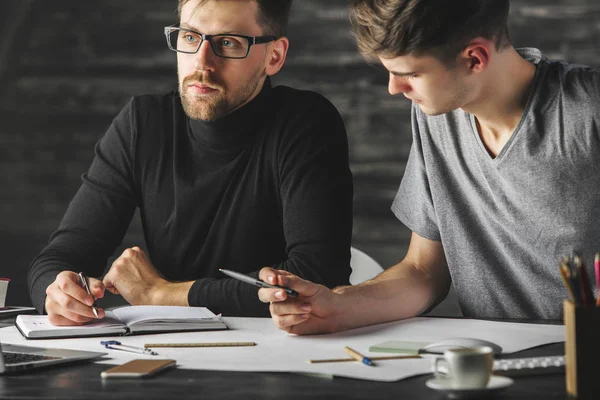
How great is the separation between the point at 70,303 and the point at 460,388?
904 mm

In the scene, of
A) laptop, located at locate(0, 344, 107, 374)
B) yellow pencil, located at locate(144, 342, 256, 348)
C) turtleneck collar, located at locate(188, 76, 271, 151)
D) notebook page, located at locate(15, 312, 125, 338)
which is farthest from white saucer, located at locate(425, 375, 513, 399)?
turtleneck collar, located at locate(188, 76, 271, 151)

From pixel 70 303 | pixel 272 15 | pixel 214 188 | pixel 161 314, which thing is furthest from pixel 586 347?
pixel 272 15

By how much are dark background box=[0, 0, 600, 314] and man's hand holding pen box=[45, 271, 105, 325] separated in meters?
2.26

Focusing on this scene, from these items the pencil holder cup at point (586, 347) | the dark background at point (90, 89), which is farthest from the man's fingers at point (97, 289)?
the dark background at point (90, 89)

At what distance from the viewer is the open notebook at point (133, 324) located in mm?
1643

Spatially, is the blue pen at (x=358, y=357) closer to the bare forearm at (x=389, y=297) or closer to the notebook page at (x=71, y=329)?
the bare forearm at (x=389, y=297)

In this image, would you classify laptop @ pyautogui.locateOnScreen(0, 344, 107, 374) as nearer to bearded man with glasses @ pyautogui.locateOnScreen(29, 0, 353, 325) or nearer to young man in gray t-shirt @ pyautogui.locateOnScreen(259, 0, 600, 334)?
young man in gray t-shirt @ pyautogui.locateOnScreen(259, 0, 600, 334)

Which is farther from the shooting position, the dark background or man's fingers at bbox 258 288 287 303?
the dark background

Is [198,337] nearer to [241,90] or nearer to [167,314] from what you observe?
[167,314]

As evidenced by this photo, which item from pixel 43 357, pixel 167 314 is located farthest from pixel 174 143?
pixel 43 357

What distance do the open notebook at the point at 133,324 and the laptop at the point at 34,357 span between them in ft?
0.49

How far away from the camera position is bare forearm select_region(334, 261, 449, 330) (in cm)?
170

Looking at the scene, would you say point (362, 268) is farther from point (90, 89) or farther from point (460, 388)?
point (90, 89)

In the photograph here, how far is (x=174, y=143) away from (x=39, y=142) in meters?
2.00
